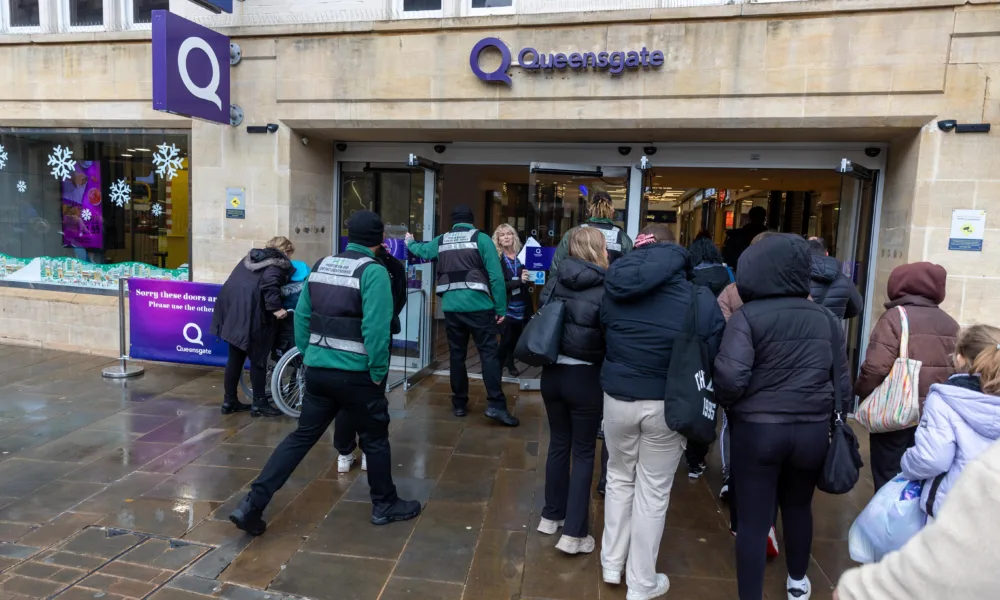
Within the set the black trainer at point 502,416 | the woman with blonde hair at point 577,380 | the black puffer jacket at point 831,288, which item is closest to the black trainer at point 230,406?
the black trainer at point 502,416

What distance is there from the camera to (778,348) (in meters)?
2.69

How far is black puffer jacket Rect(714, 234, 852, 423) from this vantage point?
268 cm

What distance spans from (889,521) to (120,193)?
8.88 metres

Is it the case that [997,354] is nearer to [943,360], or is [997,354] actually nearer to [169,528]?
[943,360]

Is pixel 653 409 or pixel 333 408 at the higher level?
pixel 653 409

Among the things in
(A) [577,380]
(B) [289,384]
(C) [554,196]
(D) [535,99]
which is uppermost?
(D) [535,99]

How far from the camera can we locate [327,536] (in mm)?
3697

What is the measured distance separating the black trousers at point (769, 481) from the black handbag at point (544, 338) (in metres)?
0.97

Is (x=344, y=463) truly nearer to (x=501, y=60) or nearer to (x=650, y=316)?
(x=650, y=316)

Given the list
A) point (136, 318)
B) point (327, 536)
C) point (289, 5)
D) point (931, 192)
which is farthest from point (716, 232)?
point (327, 536)

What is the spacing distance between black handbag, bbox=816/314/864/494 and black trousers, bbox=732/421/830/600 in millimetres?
41

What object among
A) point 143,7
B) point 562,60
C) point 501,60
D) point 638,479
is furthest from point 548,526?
point 143,7

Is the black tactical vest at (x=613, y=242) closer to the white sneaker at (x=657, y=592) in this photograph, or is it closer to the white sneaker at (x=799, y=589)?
the white sneaker at (x=657, y=592)

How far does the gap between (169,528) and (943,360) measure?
438 cm
